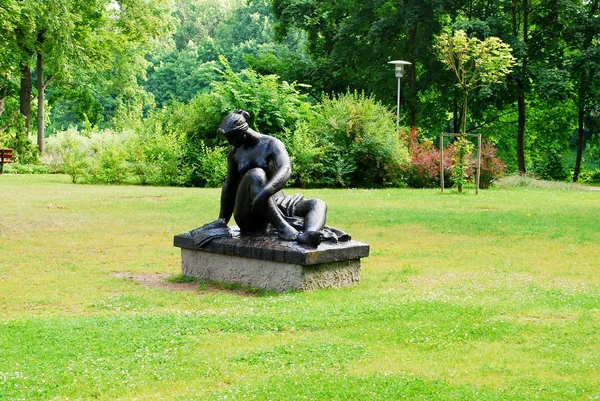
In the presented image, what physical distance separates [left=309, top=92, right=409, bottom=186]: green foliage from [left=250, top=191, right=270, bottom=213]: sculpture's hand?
19.4 m

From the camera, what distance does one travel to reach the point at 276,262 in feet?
29.1

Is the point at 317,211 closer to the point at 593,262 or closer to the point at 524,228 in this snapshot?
the point at 593,262

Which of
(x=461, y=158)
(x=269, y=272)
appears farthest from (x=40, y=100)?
(x=269, y=272)

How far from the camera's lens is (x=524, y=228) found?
50.6 ft

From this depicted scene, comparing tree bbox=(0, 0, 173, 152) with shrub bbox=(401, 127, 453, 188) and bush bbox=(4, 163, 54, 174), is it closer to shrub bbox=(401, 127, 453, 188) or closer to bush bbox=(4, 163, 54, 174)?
bush bbox=(4, 163, 54, 174)

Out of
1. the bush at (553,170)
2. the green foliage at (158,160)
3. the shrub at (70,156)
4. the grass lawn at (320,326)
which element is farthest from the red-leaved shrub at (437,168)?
the grass lawn at (320,326)

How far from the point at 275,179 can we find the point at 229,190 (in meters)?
0.93

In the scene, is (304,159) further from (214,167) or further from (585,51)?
(585,51)

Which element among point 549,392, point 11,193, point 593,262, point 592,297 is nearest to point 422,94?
point 11,193

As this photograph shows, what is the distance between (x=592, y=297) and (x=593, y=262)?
3.09 m

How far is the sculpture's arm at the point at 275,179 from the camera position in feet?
29.7

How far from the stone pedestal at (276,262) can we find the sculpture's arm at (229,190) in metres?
0.32

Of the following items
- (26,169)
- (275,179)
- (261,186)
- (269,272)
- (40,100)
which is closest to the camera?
(269,272)

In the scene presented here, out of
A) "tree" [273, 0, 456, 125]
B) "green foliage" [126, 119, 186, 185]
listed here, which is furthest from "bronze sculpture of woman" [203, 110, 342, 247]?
"tree" [273, 0, 456, 125]
